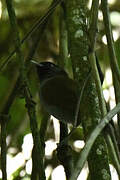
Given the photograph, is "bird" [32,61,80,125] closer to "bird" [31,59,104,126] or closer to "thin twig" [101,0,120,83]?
"bird" [31,59,104,126]

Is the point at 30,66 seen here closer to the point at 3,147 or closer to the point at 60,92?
the point at 60,92

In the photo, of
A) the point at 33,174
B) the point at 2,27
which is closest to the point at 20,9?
the point at 2,27

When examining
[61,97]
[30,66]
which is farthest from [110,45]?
[30,66]

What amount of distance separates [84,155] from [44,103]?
1.14m

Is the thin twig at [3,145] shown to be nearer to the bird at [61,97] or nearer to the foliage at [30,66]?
the bird at [61,97]

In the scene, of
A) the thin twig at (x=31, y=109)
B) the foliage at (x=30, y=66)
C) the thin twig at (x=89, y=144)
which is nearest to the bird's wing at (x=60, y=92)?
the foliage at (x=30, y=66)

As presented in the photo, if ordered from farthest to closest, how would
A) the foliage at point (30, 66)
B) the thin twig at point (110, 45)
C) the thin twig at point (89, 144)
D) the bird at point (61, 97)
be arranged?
the foliage at point (30, 66), the bird at point (61, 97), the thin twig at point (110, 45), the thin twig at point (89, 144)

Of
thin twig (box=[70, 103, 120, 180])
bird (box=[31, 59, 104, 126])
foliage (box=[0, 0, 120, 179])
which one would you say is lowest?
thin twig (box=[70, 103, 120, 180])

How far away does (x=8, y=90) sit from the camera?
2.74m

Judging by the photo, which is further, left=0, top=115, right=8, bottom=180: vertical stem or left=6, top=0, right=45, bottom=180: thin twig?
left=0, top=115, right=8, bottom=180: vertical stem

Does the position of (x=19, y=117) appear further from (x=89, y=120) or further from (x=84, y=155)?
(x=84, y=155)

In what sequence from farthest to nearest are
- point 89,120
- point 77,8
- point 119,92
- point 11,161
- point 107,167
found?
point 11,161, point 77,8, point 89,120, point 107,167, point 119,92

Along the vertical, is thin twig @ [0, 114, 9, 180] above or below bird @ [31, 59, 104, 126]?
below

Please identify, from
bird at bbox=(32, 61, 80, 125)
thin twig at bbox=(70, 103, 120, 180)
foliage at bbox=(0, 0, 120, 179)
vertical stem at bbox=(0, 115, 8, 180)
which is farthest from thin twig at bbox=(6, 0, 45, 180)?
foliage at bbox=(0, 0, 120, 179)
